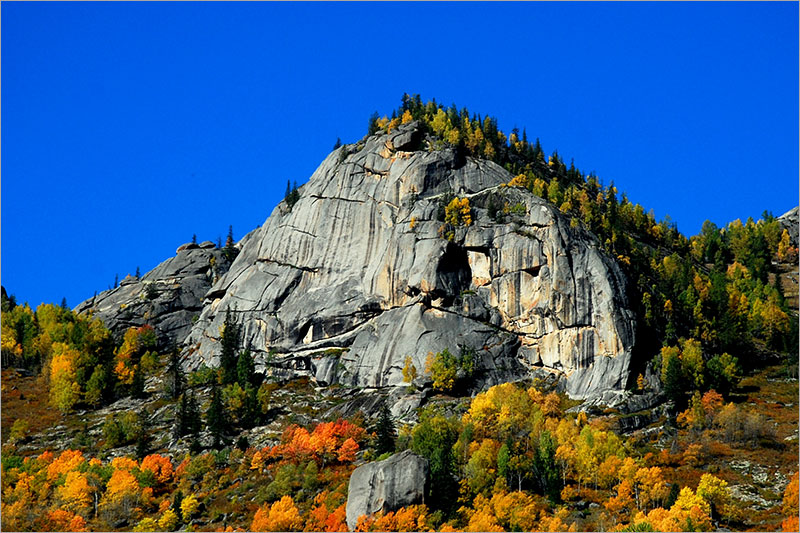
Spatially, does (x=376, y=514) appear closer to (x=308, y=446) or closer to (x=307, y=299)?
(x=308, y=446)

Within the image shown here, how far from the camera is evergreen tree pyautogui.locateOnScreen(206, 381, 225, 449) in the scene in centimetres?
13925

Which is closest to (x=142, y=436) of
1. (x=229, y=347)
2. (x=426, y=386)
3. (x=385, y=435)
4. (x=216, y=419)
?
(x=216, y=419)

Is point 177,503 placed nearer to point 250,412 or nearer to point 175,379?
point 250,412

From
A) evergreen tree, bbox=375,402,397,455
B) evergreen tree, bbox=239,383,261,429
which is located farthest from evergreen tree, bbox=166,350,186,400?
evergreen tree, bbox=375,402,397,455

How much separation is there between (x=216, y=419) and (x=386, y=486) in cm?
4293

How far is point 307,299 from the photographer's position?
588 ft

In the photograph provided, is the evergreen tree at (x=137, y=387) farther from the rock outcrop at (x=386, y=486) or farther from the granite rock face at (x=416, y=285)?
the rock outcrop at (x=386, y=486)

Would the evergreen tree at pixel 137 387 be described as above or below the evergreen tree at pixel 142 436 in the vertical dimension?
above

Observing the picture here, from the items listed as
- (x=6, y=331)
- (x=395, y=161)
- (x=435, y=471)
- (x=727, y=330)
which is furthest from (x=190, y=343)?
(x=727, y=330)

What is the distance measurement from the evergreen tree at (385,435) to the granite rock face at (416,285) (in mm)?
21099

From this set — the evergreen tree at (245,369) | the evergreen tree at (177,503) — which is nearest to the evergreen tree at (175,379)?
the evergreen tree at (245,369)

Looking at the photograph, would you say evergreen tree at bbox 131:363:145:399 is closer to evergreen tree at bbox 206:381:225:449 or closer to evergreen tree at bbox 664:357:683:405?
evergreen tree at bbox 206:381:225:449

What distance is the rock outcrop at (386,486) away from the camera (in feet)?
351

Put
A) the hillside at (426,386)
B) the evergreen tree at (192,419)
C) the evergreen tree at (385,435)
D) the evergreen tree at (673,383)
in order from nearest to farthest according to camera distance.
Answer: the hillside at (426,386), the evergreen tree at (385,435), the evergreen tree at (673,383), the evergreen tree at (192,419)
